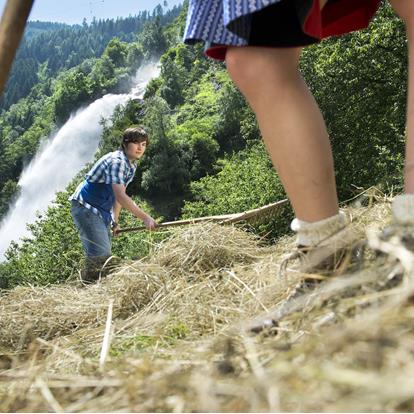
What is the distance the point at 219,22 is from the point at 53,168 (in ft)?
136

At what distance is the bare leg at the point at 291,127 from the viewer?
812mm

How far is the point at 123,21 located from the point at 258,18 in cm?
11018

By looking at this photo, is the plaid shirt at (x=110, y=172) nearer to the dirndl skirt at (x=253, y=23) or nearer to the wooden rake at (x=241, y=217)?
the wooden rake at (x=241, y=217)

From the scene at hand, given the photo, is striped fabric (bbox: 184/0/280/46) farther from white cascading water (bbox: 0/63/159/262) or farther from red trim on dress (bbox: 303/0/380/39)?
white cascading water (bbox: 0/63/159/262)

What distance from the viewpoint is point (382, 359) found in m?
0.37

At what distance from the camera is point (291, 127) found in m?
0.81

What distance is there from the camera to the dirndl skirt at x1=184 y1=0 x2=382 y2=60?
2.62ft

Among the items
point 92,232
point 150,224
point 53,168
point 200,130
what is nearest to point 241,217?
point 150,224

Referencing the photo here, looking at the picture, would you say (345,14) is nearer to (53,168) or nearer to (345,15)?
(345,15)

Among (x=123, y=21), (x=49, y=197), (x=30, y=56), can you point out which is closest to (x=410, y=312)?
(x=49, y=197)

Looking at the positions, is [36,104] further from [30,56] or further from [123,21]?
[123,21]

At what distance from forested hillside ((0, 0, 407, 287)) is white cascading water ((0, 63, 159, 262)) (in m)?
1.27

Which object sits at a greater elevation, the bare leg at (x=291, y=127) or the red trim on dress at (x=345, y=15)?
the red trim on dress at (x=345, y=15)

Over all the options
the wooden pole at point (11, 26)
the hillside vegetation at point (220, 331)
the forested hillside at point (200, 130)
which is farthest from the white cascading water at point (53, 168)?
the wooden pole at point (11, 26)
